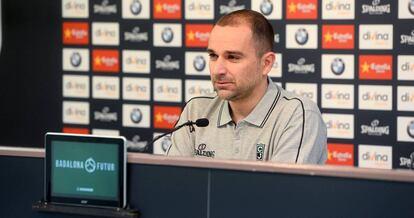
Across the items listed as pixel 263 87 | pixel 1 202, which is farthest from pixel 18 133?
pixel 1 202

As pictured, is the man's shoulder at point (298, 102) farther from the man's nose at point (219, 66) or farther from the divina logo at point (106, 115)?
the divina logo at point (106, 115)

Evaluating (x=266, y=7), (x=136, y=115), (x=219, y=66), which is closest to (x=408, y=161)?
(x=266, y=7)

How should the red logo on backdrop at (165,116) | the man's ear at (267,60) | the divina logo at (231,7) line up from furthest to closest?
the red logo on backdrop at (165,116)
the divina logo at (231,7)
the man's ear at (267,60)

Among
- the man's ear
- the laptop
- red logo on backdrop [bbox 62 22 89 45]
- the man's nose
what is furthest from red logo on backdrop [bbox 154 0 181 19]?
the laptop

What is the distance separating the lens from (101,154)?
1.75 m

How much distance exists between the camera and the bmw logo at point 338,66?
4074 millimetres

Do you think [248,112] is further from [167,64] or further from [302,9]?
[167,64]

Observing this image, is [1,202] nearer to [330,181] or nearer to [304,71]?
[330,181]

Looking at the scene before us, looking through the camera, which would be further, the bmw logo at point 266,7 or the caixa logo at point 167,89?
the caixa logo at point 167,89

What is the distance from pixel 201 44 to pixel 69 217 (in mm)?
2665

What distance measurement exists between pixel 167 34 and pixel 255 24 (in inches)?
81.4

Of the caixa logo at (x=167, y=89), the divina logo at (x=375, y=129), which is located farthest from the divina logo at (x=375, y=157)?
the caixa logo at (x=167, y=89)

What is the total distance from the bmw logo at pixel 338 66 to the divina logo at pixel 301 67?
113 mm

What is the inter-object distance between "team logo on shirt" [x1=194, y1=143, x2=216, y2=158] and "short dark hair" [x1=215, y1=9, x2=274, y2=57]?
0.36 meters
